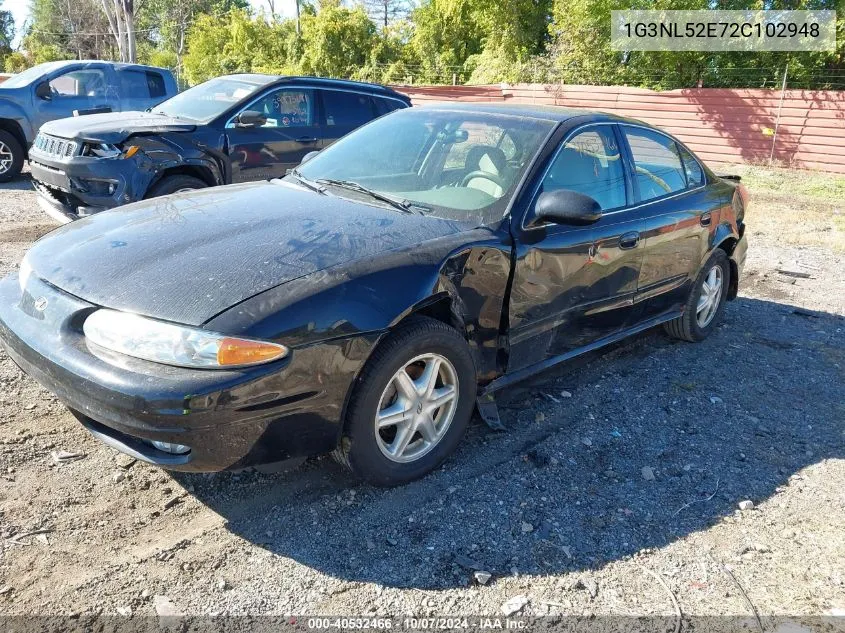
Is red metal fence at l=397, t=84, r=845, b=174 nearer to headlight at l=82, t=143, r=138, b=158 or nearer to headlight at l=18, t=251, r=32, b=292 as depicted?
headlight at l=82, t=143, r=138, b=158

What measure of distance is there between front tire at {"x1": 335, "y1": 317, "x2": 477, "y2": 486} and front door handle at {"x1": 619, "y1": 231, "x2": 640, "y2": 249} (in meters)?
1.41

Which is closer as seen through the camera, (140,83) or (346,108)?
(346,108)

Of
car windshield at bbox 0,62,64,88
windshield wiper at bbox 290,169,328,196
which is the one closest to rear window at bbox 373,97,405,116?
windshield wiper at bbox 290,169,328,196

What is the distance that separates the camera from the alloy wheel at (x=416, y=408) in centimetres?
304

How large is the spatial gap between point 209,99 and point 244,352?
611cm

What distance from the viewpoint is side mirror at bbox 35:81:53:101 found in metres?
10.4

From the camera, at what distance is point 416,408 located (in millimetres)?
3129

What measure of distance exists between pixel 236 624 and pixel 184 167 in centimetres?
547

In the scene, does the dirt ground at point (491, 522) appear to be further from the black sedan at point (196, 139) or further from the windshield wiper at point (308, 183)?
the black sedan at point (196, 139)

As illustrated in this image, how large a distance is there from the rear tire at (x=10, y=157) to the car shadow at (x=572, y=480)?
9277mm

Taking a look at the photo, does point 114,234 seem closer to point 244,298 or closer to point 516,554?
point 244,298

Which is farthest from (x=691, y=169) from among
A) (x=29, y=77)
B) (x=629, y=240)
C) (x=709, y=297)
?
(x=29, y=77)

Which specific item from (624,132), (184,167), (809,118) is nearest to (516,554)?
(624,132)

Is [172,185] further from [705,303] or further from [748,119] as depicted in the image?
[748,119]
